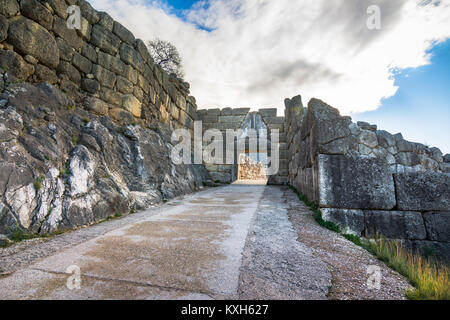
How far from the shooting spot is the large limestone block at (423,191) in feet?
9.21

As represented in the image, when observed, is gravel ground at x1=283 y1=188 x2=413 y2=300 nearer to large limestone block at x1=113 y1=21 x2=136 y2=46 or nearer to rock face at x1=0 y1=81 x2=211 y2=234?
rock face at x1=0 y1=81 x2=211 y2=234

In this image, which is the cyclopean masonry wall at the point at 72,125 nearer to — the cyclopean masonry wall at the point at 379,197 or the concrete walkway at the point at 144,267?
the concrete walkway at the point at 144,267

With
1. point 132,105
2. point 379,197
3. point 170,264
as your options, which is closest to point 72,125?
point 132,105

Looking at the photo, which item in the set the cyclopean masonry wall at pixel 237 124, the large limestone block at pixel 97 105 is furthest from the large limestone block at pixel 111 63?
the cyclopean masonry wall at pixel 237 124

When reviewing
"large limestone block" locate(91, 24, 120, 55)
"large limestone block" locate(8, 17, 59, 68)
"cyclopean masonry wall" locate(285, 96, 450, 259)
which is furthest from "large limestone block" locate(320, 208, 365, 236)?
"large limestone block" locate(91, 24, 120, 55)

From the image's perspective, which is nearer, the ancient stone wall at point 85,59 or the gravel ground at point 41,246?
the gravel ground at point 41,246

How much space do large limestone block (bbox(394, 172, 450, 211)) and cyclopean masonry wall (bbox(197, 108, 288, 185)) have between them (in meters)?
5.77

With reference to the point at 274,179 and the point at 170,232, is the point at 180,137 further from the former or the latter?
the point at 170,232

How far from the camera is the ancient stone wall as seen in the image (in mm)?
2926

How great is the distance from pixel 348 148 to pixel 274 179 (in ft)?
19.1

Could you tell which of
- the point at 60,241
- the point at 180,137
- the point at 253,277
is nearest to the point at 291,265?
the point at 253,277

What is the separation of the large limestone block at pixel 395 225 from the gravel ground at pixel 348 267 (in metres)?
0.77

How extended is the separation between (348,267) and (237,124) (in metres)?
8.33

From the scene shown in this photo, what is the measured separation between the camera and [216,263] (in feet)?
4.97
